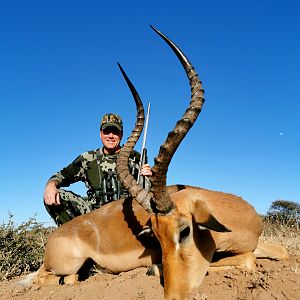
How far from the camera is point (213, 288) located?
4410 mm

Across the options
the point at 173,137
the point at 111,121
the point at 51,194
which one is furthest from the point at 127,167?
the point at 111,121

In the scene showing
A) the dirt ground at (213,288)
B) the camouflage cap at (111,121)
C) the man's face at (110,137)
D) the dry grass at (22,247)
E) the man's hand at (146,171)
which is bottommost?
the dirt ground at (213,288)

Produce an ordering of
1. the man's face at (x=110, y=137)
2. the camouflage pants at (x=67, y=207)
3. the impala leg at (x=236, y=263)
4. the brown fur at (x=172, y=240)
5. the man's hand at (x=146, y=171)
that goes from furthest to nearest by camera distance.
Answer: the man's face at (x=110, y=137)
the camouflage pants at (x=67, y=207)
the man's hand at (x=146, y=171)
the impala leg at (x=236, y=263)
the brown fur at (x=172, y=240)

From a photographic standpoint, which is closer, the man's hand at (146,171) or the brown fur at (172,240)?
the brown fur at (172,240)

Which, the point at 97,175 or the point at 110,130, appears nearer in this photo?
the point at 97,175

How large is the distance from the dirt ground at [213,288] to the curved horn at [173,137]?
890 millimetres

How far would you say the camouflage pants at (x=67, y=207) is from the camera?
25.2ft

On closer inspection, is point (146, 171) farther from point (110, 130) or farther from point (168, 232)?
point (168, 232)

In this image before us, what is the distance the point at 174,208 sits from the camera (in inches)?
186

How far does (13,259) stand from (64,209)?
4.12ft

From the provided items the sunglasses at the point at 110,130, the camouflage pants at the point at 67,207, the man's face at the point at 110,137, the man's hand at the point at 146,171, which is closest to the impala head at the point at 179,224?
the man's hand at the point at 146,171

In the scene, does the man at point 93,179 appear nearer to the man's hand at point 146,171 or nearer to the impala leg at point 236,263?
the man's hand at point 146,171

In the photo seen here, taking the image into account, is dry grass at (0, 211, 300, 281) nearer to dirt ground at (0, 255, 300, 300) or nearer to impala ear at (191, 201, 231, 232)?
dirt ground at (0, 255, 300, 300)

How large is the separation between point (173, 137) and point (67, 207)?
384cm
